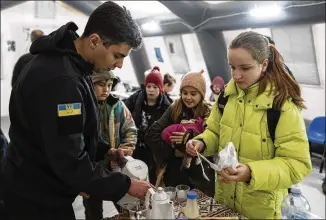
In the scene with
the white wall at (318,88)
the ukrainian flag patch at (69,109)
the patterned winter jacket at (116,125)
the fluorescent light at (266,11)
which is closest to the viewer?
the ukrainian flag patch at (69,109)

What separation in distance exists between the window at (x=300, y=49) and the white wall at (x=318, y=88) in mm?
69

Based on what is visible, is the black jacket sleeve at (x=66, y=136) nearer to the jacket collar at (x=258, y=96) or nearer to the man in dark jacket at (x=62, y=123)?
the man in dark jacket at (x=62, y=123)

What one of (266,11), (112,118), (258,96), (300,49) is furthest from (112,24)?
(300,49)

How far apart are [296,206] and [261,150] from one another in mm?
262

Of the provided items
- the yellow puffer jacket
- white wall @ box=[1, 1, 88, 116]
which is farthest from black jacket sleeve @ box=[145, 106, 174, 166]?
white wall @ box=[1, 1, 88, 116]

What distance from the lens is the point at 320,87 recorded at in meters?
4.98

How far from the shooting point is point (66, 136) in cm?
108

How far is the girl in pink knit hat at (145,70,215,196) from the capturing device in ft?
7.13

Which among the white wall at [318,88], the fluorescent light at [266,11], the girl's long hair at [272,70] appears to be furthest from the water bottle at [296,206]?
the white wall at [318,88]

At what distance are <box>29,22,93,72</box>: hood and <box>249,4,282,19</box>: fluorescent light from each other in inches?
134

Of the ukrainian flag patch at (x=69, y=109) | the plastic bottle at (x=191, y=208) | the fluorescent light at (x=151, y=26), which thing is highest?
the fluorescent light at (x=151, y=26)

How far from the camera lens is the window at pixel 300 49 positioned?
15.8 ft

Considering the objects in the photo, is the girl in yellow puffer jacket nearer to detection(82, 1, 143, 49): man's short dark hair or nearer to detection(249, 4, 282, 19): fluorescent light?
detection(82, 1, 143, 49): man's short dark hair

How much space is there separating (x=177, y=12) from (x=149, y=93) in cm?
261
